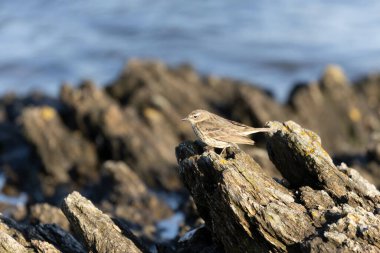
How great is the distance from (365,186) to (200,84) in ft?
61.8

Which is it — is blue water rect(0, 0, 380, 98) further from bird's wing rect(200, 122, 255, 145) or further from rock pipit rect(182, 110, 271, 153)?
bird's wing rect(200, 122, 255, 145)

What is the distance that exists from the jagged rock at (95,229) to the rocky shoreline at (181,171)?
2 centimetres

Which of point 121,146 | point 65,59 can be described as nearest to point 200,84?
point 121,146

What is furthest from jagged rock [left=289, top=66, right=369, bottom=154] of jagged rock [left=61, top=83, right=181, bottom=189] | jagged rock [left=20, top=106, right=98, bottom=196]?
jagged rock [left=20, top=106, right=98, bottom=196]

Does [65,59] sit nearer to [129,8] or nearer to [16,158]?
[129,8]

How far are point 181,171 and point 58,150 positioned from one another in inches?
459

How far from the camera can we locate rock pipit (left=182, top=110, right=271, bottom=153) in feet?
39.2

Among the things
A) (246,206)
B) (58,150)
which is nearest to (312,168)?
(246,206)

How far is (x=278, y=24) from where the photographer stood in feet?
171

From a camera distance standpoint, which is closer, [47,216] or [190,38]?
[47,216]

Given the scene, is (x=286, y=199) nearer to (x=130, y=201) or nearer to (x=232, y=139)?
(x=232, y=139)

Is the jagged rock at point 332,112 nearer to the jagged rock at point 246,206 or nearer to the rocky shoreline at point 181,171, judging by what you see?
the rocky shoreline at point 181,171

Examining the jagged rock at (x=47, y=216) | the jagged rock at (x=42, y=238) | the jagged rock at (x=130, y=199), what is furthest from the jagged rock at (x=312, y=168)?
the jagged rock at (x=130, y=199)

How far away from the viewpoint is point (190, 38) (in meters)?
50.1
